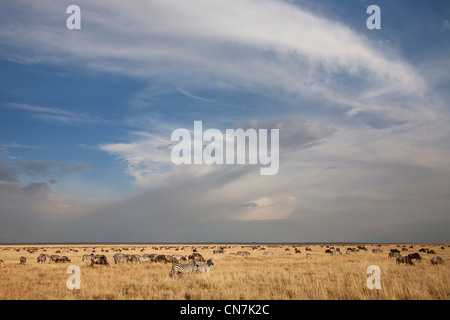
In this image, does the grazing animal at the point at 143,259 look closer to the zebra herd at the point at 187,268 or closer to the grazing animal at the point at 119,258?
the grazing animal at the point at 119,258

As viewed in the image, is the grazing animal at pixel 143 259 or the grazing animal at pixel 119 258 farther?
the grazing animal at pixel 143 259

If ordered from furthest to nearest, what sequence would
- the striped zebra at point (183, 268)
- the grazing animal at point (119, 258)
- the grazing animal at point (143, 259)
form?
the grazing animal at point (143, 259)
the grazing animal at point (119, 258)
the striped zebra at point (183, 268)

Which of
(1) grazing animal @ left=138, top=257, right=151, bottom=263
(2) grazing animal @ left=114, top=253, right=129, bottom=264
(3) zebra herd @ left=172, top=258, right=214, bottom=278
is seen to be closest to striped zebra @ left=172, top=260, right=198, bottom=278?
(3) zebra herd @ left=172, top=258, right=214, bottom=278

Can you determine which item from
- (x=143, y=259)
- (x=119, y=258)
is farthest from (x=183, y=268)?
(x=119, y=258)

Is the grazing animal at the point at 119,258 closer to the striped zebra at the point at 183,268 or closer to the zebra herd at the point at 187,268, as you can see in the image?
the zebra herd at the point at 187,268

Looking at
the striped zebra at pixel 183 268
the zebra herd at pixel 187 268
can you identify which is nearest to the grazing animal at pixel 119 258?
the zebra herd at pixel 187 268

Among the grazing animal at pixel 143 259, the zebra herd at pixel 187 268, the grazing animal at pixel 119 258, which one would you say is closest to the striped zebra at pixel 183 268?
the zebra herd at pixel 187 268

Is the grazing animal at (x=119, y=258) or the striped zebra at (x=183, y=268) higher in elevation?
the striped zebra at (x=183, y=268)

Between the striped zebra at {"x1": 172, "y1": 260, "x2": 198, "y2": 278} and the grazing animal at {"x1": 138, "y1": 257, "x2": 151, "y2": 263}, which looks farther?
the grazing animal at {"x1": 138, "y1": 257, "x2": 151, "y2": 263}

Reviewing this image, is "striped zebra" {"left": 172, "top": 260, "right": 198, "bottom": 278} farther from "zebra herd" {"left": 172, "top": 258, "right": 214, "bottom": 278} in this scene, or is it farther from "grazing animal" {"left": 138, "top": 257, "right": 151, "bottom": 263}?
"grazing animal" {"left": 138, "top": 257, "right": 151, "bottom": 263}

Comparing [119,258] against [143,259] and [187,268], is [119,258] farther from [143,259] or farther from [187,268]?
[187,268]

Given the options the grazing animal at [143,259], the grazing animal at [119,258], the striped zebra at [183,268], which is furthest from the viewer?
the grazing animal at [143,259]
